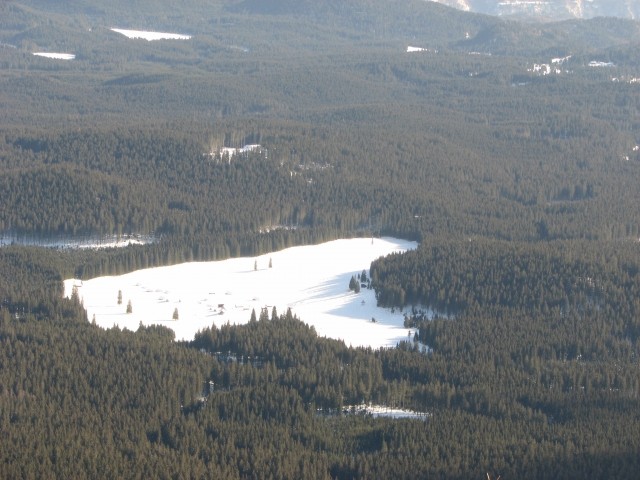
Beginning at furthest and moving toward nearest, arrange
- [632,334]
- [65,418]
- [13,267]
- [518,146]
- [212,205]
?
[518,146]
[212,205]
[13,267]
[632,334]
[65,418]

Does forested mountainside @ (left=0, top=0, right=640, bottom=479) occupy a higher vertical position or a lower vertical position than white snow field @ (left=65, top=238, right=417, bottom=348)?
higher

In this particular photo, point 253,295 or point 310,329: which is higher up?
point 310,329

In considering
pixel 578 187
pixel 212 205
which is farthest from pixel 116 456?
pixel 578 187

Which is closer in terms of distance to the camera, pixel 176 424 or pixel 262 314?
pixel 176 424

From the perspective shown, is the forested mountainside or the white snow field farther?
the white snow field

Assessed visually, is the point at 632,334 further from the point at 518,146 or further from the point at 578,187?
the point at 518,146
